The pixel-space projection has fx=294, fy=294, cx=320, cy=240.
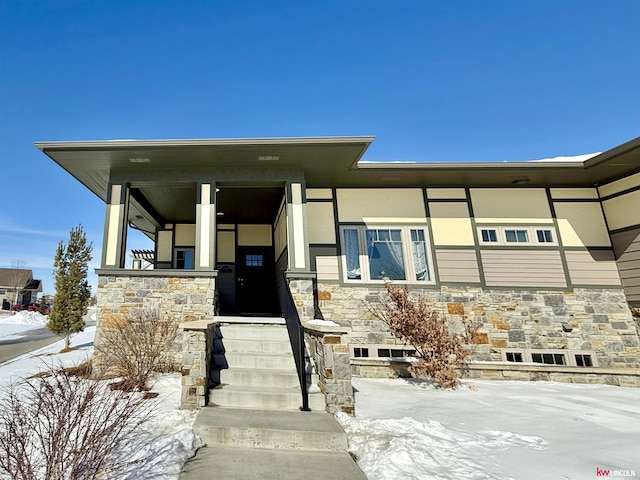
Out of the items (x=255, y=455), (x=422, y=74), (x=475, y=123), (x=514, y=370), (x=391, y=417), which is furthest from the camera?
(x=475, y=123)

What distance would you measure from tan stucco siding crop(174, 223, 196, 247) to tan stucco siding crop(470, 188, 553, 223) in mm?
9456

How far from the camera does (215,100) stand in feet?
33.1

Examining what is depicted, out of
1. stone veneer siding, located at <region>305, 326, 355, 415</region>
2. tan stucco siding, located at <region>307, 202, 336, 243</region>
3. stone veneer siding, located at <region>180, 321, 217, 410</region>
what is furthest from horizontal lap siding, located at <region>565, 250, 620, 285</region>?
stone veneer siding, located at <region>180, 321, 217, 410</region>

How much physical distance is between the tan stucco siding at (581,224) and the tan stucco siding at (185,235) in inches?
459

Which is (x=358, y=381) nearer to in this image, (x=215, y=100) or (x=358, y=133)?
(x=358, y=133)

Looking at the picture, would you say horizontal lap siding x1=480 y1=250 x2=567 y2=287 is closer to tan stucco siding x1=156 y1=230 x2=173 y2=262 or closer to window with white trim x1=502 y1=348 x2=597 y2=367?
window with white trim x1=502 y1=348 x2=597 y2=367

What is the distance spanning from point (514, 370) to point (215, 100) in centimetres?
1154

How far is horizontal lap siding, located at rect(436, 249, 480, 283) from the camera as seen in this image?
768cm

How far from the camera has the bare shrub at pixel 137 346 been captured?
486 centimetres

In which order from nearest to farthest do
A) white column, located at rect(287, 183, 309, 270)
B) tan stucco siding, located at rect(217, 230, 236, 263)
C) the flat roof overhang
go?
the flat roof overhang, white column, located at rect(287, 183, 309, 270), tan stucco siding, located at rect(217, 230, 236, 263)

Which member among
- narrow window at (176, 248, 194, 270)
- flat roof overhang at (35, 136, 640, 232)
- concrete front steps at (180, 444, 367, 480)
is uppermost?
flat roof overhang at (35, 136, 640, 232)

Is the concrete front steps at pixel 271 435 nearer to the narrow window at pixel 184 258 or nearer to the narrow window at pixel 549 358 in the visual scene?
the narrow window at pixel 549 358

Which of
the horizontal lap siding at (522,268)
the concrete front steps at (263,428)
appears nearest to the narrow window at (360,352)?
the concrete front steps at (263,428)

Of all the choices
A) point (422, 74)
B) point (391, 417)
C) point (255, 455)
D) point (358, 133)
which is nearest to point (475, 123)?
point (422, 74)
